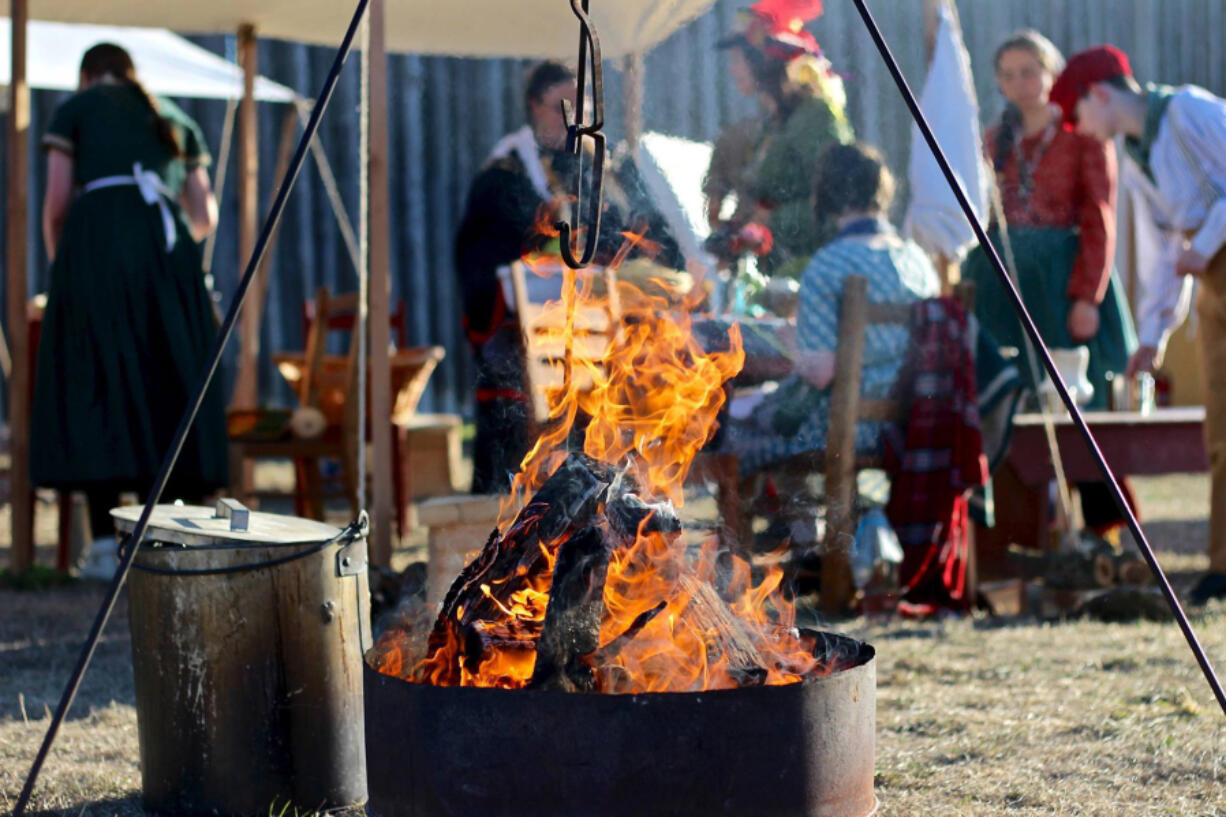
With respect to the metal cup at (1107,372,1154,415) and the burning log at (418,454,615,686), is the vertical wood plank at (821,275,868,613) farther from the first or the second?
the burning log at (418,454,615,686)

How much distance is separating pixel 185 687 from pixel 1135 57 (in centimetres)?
1239

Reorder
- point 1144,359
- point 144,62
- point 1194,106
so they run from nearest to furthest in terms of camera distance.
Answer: point 1194,106, point 1144,359, point 144,62

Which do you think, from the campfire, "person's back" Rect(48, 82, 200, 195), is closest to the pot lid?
the campfire

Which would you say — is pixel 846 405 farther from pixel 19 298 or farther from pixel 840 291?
pixel 19 298

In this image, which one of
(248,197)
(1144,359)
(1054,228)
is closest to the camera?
(1144,359)

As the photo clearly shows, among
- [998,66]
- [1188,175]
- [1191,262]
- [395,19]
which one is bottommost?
[1191,262]

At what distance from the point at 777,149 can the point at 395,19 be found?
2.03 m

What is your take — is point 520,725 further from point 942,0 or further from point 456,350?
point 456,350

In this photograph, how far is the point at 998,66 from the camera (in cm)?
581

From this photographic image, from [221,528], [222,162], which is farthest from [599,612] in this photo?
[222,162]

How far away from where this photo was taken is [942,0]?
5.33m

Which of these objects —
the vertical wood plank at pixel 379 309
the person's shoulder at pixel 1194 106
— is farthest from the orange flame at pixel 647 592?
the person's shoulder at pixel 1194 106

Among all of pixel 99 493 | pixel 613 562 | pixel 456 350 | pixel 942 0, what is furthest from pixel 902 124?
pixel 456 350

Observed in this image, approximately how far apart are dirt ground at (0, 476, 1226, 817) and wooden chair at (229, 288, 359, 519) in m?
0.97
